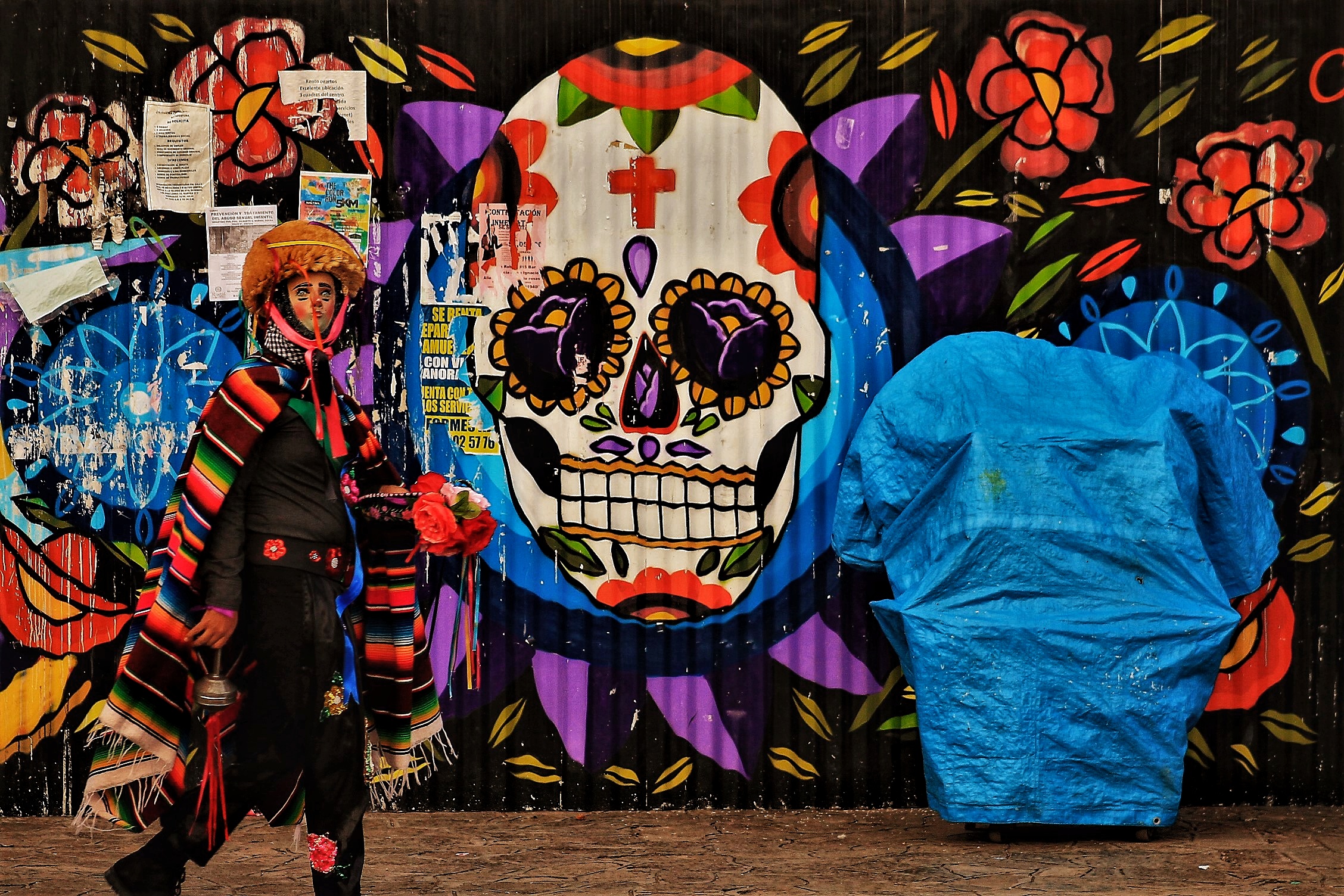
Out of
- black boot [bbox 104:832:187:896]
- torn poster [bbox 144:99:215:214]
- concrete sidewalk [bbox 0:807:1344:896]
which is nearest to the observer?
black boot [bbox 104:832:187:896]

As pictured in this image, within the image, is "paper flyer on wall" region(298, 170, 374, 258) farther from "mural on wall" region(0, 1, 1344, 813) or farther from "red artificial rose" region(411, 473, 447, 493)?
"red artificial rose" region(411, 473, 447, 493)

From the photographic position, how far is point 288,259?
387 cm

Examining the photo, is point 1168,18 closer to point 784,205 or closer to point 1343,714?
point 784,205

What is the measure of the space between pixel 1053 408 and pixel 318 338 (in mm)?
2522

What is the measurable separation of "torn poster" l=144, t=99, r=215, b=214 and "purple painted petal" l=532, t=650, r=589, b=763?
7.28 feet

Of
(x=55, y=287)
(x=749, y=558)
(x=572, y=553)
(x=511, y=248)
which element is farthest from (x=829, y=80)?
(x=55, y=287)

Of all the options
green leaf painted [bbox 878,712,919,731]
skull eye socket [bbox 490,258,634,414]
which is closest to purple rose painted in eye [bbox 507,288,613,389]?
skull eye socket [bbox 490,258,634,414]

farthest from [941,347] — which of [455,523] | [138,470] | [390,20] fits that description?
[138,470]

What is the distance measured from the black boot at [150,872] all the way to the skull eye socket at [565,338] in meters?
2.19

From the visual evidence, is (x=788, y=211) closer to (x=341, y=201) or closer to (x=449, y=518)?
(x=341, y=201)

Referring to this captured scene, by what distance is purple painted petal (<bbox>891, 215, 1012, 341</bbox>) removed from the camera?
530cm

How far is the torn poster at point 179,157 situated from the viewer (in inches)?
207

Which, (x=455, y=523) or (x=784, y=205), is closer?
(x=455, y=523)

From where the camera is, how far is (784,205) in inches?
209
